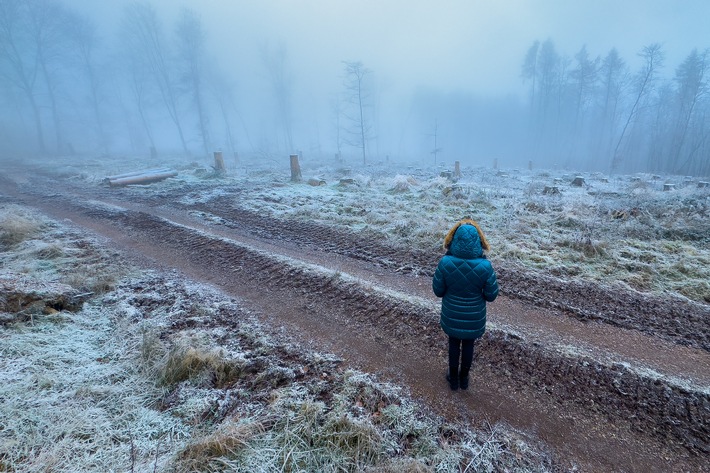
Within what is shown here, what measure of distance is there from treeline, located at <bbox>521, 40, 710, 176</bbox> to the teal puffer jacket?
38.1 metres

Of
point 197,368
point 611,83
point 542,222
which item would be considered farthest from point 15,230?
point 611,83

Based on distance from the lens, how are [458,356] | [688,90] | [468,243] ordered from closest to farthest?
[468,243] → [458,356] → [688,90]

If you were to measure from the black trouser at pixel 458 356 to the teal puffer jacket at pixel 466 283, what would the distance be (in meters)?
0.14

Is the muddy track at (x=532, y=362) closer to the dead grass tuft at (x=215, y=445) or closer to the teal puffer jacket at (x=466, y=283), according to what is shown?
the teal puffer jacket at (x=466, y=283)

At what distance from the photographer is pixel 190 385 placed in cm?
302

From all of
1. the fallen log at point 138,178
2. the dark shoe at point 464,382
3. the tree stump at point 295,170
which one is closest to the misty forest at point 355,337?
the dark shoe at point 464,382

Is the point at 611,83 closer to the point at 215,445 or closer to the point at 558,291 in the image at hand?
the point at 558,291

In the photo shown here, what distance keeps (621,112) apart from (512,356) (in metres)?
59.1

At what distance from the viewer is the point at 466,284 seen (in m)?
2.79

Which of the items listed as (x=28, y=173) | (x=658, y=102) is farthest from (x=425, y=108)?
(x=28, y=173)

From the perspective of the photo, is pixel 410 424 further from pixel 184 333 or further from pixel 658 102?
pixel 658 102

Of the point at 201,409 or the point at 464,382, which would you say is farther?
the point at 464,382

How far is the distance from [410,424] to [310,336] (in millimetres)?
1749

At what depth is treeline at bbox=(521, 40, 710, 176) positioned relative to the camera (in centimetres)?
3281
